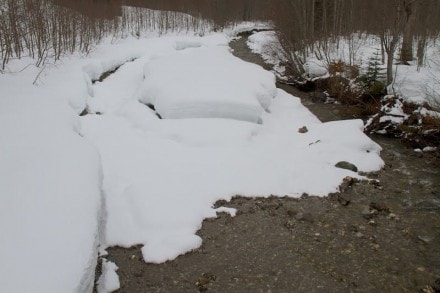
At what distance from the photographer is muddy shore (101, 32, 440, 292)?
4688mm

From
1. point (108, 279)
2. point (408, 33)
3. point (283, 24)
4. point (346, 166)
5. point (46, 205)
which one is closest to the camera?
point (46, 205)

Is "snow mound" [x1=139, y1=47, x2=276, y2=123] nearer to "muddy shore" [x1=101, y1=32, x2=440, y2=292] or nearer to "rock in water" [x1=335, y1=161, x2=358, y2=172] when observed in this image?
"rock in water" [x1=335, y1=161, x2=358, y2=172]

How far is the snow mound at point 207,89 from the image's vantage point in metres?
9.80

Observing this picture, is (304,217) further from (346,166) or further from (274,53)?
(274,53)

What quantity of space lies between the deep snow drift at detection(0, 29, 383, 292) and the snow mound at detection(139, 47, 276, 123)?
4 centimetres

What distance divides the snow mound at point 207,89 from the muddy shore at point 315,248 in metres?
3.72

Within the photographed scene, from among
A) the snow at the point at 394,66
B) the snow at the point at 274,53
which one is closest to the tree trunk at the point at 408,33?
the snow at the point at 394,66

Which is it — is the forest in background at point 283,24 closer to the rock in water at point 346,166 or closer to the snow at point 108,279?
the rock in water at point 346,166

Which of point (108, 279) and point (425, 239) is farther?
point (425, 239)

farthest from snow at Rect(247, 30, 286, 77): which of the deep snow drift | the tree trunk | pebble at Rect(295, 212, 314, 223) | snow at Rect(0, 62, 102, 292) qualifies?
snow at Rect(0, 62, 102, 292)

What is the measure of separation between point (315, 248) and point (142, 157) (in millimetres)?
3936

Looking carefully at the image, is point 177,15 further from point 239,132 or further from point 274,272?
point 274,272

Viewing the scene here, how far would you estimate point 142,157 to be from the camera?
7.75m

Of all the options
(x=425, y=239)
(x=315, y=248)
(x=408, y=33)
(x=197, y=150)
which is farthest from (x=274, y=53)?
(x=315, y=248)
